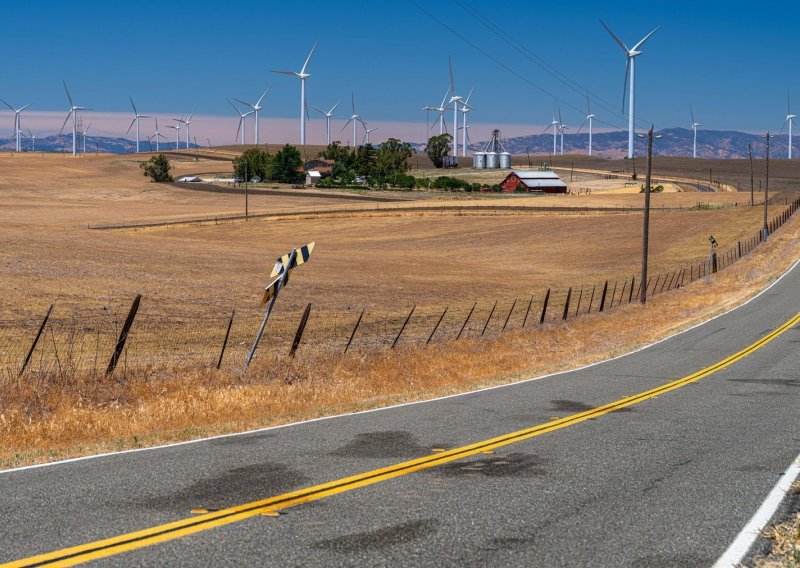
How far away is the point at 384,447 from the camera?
39.8 feet

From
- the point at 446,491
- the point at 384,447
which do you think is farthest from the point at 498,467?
the point at 384,447

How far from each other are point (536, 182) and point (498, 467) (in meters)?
177

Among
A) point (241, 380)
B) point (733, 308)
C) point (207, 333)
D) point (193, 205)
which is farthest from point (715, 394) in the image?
point (193, 205)

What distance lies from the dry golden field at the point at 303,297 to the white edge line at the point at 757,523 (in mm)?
7511

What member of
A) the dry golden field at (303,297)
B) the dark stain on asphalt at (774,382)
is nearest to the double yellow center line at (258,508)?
the dry golden field at (303,297)

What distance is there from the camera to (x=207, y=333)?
31922 mm

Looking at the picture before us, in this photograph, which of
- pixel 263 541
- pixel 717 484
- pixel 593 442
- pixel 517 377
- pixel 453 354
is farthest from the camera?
pixel 453 354

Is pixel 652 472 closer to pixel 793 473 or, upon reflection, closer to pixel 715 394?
pixel 793 473

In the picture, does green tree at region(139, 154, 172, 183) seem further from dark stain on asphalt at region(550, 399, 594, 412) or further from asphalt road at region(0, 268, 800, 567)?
asphalt road at region(0, 268, 800, 567)

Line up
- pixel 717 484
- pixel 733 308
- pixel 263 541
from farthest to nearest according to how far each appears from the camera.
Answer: pixel 733 308, pixel 717 484, pixel 263 541

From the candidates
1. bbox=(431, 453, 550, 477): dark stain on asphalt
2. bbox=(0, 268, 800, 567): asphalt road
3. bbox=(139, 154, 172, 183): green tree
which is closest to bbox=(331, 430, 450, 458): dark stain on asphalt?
bbox=(0, 268, 800, 567): asphalt road

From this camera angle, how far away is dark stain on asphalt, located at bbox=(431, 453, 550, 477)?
1052 centimetres

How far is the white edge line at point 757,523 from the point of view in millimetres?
7720

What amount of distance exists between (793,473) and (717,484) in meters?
1.21
